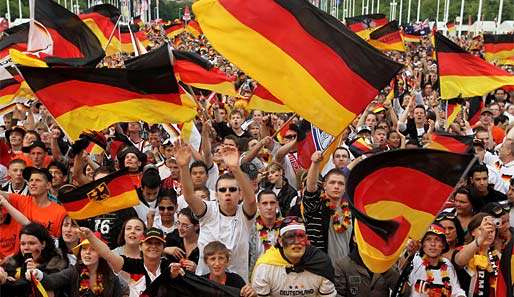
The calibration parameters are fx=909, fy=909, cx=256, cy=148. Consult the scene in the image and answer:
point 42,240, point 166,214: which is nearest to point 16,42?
point 166,214

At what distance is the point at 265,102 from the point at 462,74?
9.35 ft

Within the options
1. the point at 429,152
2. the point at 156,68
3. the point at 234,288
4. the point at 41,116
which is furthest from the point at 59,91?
the point at 41,116

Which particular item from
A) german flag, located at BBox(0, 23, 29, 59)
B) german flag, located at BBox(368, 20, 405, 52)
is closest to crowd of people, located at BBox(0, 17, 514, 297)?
german flag, located at BBox(0, 23, 29, 59)

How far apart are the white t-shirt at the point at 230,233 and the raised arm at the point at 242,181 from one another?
0.10 meters

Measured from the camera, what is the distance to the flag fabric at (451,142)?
986 cm

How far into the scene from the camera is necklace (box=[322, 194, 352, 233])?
23.9 ft

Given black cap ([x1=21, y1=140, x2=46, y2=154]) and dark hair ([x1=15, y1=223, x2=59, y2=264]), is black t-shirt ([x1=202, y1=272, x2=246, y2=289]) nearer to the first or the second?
dark hair ([x1=15, y1=223, x2=59, y2=264])

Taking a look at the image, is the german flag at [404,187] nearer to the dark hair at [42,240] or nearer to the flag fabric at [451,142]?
the dark hair at [42,240]

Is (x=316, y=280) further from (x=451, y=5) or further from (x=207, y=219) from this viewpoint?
(x=451, y=5)

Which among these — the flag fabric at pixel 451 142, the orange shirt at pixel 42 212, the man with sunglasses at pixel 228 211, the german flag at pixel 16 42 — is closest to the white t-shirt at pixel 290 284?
the man with sunglasses at pixel 228 211

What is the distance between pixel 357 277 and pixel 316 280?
34cm

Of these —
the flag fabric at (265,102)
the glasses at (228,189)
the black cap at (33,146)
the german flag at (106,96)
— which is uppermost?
the german flag at (106,96)

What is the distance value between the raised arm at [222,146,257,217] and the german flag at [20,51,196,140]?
133cm

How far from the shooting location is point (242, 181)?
6875mm
